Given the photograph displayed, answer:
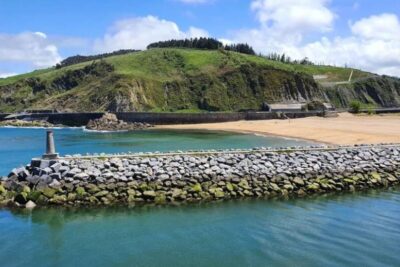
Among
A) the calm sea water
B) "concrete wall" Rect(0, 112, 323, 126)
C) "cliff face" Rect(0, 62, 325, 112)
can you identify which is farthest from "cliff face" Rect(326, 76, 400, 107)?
the calm sea water

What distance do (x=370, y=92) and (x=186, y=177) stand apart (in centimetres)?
14866

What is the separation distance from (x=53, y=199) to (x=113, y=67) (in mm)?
130602

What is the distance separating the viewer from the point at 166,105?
131 meters

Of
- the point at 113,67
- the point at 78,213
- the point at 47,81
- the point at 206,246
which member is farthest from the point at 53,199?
the point at 47,81

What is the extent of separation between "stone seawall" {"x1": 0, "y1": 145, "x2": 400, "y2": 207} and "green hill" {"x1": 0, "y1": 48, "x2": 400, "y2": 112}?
97.5 m

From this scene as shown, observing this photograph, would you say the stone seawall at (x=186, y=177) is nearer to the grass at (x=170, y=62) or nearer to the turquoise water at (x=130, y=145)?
the turquoise water at (x=130, y=145)

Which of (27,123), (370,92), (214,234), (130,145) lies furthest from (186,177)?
(370,92)

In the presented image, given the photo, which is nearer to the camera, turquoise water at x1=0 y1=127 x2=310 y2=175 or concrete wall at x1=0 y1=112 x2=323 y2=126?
turquoise water at x1=0 y1=127 x2=310 y2=175

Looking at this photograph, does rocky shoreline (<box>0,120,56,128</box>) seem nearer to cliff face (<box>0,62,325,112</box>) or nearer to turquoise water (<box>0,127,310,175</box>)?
cliff face (<box>0,62,325,112</box>)

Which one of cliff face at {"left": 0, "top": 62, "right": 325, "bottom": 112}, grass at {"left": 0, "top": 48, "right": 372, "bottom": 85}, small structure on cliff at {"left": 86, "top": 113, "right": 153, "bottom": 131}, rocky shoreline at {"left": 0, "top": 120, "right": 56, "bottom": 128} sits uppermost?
grass at {"left": 0, "top": 48, "right": 372, "bottom": 85}

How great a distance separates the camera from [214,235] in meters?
18.2

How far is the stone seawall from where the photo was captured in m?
23.2

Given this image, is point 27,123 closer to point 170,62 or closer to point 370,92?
point 170,62

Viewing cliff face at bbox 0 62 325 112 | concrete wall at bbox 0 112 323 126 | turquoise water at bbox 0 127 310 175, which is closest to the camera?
turquoise water at bbox 0 127 310 175
